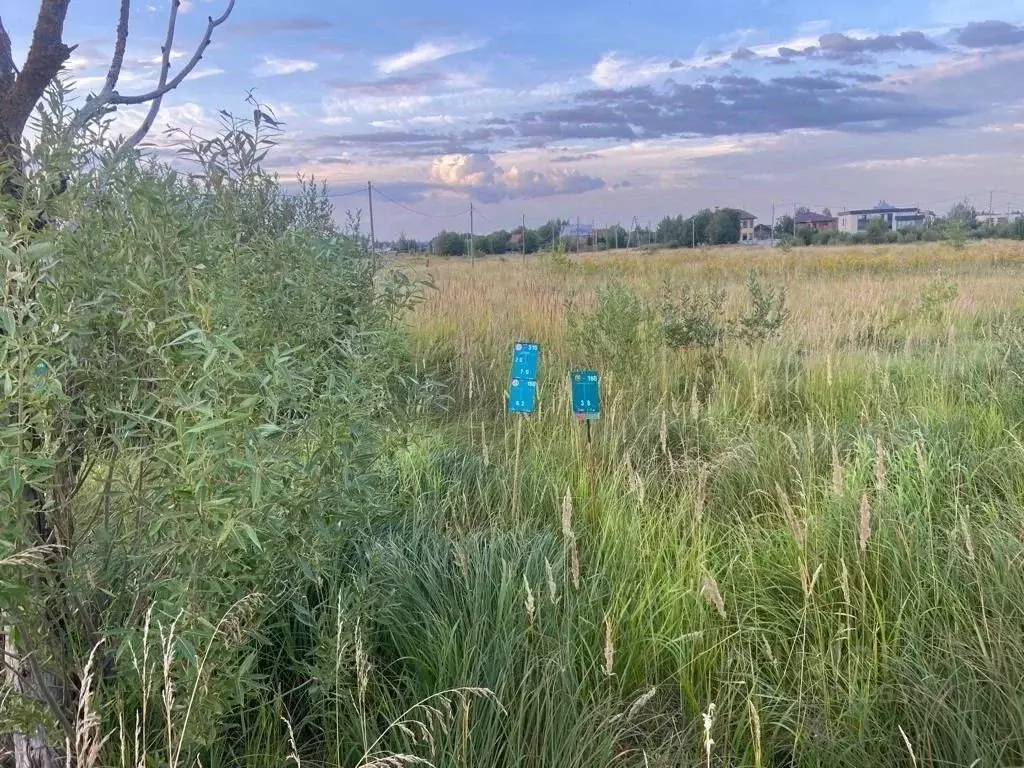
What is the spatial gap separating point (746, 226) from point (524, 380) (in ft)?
172

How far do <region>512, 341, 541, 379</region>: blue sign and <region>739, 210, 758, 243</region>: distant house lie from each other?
46299 mm

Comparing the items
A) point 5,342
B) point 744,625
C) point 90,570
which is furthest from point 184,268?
point 744,625

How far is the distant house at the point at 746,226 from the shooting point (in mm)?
49719

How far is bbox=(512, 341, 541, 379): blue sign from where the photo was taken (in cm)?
420

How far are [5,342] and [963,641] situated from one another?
2.73m

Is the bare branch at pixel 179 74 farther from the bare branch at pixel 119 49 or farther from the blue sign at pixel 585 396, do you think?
the blue sign at pixel 585 396

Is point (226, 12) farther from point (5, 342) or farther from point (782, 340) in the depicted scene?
point (782, 340)

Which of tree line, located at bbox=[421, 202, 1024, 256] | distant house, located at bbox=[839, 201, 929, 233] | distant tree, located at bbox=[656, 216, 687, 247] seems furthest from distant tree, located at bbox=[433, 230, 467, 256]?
distant house, located at bbox=[839, 201, 929, 233]

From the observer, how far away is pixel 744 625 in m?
2.61

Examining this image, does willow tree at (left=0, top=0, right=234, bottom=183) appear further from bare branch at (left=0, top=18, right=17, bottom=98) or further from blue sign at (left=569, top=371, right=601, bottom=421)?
blue sign at (left=569, top=371, right=601, bottom=421)

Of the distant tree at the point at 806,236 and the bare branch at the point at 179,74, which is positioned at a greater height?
the distant tree at the point at 806,236

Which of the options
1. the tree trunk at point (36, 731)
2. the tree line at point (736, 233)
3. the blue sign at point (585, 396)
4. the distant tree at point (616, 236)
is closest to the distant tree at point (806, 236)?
the tree line at point (736, 233)

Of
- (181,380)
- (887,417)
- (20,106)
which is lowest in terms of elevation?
Answer: (887,417)

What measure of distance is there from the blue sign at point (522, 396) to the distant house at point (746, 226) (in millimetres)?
46398
